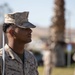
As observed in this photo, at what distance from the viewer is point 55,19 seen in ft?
106

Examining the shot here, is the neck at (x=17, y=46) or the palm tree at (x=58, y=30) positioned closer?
the neck at (x=17, y=46)

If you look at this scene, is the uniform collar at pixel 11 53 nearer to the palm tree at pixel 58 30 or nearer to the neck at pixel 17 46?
the neck at pixel 17 46

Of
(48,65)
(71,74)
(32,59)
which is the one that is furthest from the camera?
(71,74)

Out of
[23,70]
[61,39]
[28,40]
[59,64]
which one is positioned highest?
[28,40]

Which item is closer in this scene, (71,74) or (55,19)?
(71,74)

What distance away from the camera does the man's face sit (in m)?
5.15

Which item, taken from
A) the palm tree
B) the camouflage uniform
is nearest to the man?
the camouflage uniform

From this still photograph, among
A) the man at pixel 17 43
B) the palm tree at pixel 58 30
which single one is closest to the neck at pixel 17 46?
the man at pixel 17 43

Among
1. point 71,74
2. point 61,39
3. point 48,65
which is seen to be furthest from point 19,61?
point 61,39

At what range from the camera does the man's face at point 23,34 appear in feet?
16.9

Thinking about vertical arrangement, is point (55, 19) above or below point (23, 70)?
below

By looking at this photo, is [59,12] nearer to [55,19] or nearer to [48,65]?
[55,19]

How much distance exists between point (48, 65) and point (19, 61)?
1435 centimetres

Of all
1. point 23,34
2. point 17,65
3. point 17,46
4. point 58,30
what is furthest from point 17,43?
point 58,30
